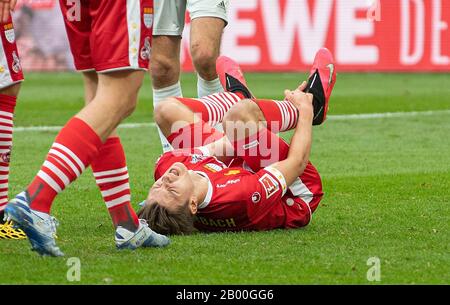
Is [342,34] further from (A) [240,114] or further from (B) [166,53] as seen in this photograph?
(A) [240,114]

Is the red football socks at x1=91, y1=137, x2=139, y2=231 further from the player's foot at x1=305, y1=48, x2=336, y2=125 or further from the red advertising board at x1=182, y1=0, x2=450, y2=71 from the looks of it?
the red advertising board at x1=182, y1=0, x2=450, y2=71

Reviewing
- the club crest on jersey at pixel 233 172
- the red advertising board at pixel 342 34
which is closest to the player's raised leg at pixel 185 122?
the club crest on jersey at pixel 233 172

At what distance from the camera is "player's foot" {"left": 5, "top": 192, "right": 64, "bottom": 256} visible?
410 centimetres

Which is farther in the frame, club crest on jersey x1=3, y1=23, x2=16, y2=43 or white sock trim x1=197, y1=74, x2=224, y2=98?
white sock trim x1=197, y1=74, x2=224, y2=98

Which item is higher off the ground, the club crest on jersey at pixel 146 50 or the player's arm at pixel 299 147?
the club crest on jersey at pixel 146 50

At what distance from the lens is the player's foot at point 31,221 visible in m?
4.10

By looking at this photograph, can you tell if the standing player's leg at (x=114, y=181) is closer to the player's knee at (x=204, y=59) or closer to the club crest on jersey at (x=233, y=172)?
the club crest on jersey at (x=233, y=172)

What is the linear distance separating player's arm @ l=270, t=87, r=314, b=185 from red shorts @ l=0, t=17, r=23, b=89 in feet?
4.42

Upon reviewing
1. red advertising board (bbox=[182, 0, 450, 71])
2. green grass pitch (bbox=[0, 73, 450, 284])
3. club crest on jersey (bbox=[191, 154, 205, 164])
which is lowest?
red advertising board (bbox=[182, 0, 450, 71])

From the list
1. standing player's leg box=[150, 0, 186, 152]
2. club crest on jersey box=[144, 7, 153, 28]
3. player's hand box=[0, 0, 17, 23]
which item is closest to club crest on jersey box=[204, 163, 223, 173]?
club crest on jersey box=[144, 7, 153, 28]

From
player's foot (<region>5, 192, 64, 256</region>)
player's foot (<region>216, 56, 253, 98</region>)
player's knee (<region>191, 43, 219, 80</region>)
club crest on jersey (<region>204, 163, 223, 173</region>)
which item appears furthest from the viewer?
player's knee (<region>191, 43, 219, 80</region>)

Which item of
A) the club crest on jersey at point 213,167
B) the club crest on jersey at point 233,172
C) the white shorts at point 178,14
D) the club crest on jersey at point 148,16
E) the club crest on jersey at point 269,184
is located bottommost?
the club crest on jersey at point 269,184

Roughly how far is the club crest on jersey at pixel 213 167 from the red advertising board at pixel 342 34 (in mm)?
13184

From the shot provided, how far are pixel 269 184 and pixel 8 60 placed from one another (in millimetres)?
1408
